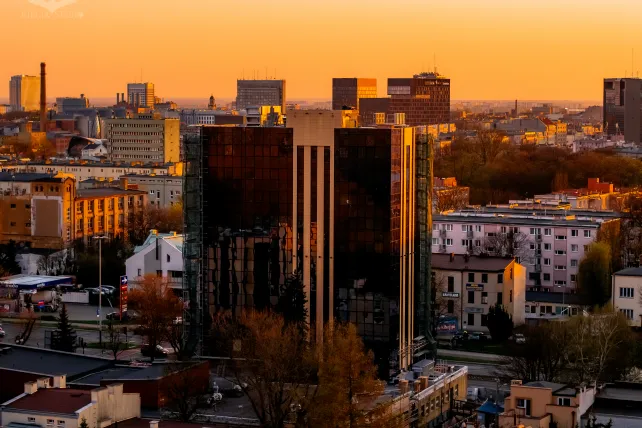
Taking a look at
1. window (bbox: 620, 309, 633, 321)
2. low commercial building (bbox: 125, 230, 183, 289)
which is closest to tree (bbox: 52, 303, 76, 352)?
low commercial building (bbox: 125, 230, 183, 289)

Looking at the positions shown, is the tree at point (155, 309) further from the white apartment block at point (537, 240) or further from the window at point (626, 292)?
the white apartment block at point (537, 240)

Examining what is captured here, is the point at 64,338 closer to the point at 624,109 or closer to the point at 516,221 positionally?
the point at 516,221

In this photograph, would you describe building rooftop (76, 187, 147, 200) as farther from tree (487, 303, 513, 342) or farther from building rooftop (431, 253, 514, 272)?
tree (487, 303, 513, 342)

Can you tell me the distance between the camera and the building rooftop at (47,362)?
34.6 m

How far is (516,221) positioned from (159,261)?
14815 mm

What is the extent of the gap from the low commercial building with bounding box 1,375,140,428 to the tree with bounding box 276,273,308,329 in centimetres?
800

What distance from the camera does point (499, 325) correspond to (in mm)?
47031

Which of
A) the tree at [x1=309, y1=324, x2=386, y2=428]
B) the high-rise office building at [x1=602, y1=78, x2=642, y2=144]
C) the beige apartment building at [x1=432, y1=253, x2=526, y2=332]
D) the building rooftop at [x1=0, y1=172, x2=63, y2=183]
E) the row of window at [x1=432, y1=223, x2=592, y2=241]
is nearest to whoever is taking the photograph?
the tree at [x1=309, y1=324, x2=386, y2=428]

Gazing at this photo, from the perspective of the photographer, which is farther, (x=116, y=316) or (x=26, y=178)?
(x=26, y=178)

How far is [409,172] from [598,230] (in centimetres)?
2032

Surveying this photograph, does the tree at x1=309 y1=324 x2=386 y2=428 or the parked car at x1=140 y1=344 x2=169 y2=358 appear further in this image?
the parked car at x1=140 y1=344 x2=169 y2=358

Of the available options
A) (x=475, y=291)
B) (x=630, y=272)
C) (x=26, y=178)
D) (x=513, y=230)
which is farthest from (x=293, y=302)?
(x=26, y=178)

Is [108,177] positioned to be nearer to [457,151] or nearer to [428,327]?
[457,151]

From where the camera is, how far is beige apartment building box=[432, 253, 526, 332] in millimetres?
49094
